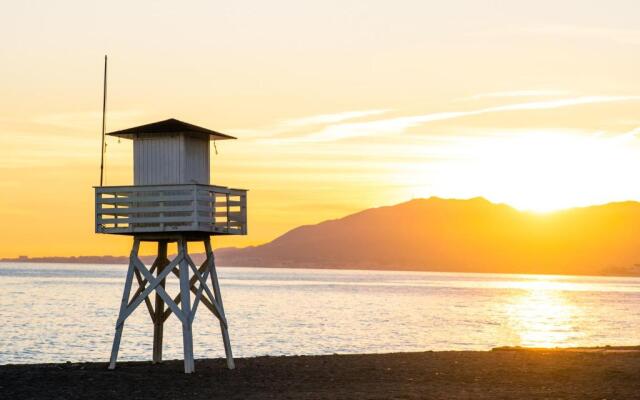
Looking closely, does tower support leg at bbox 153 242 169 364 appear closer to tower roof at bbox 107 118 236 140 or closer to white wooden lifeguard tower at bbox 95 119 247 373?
white wooden lifeguard tower at bbox 95 119 247 373

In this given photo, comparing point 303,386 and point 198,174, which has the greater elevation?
point 198,174

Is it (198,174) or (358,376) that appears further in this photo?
(198,174)

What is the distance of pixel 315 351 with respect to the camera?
2329 inches

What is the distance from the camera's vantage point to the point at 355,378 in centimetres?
3044

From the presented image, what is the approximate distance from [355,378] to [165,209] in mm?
7887

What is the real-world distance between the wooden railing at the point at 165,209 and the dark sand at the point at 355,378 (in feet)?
14.7

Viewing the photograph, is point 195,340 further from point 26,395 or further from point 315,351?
point 26,395

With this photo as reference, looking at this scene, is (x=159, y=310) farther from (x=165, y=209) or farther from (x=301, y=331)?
(x=301, y=331)

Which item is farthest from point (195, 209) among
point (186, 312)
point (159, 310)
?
point (159, 310)

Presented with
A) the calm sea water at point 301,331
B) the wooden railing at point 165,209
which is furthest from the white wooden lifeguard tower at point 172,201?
the calm sea water at point 301,331

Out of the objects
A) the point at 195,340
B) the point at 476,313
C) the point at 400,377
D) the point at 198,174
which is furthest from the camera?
the point at 476,313

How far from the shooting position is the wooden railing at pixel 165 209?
106 ft

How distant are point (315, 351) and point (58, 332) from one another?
20.8 m

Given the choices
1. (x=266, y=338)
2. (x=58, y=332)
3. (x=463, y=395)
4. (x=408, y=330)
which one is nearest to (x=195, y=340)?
(x=266, y=338)
